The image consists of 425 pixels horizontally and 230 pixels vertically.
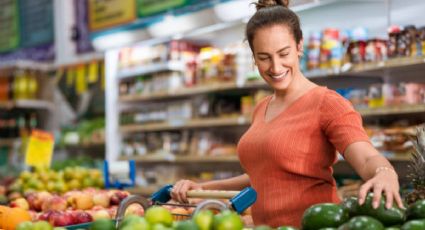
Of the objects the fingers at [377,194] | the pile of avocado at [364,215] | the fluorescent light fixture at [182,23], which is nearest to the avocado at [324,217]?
the pile of avocado at [364,215]

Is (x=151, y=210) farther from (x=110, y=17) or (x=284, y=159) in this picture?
(x=110, y=17)

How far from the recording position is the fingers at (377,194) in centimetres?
156

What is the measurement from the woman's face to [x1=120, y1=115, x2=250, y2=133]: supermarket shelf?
287cm

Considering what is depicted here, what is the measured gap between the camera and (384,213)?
1.60m

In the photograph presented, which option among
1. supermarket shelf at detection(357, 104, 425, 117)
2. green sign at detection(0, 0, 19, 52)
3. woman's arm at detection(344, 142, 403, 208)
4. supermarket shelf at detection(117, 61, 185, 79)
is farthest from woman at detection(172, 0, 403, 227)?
green sign at detection(0, 0, 19, 52)

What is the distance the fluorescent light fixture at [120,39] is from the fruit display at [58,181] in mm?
1767

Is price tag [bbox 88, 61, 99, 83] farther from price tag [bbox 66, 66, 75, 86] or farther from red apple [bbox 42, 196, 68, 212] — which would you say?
red apple [bbox 42, 196, 68, 212]

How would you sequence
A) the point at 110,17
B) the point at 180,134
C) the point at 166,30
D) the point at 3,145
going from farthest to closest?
the point at 3,145, the point at 110,17, the point at 180,134, the point at 166,30

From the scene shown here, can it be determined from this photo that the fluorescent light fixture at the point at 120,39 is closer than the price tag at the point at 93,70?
Yes

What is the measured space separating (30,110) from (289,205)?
6.76 m

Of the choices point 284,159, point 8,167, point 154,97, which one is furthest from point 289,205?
point 8,167

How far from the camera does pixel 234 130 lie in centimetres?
600

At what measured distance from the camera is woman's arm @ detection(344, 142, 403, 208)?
1.59 metres

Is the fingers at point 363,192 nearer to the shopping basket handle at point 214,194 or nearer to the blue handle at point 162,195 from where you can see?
the shopping basket handle at point 214,194
